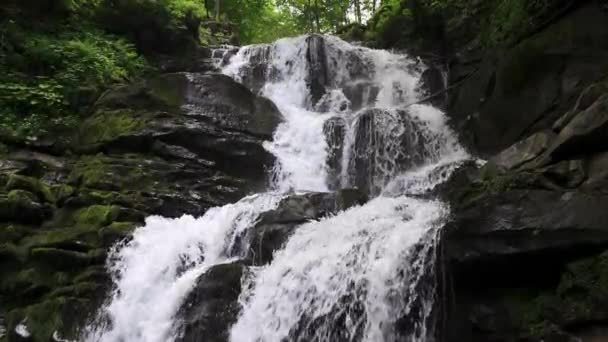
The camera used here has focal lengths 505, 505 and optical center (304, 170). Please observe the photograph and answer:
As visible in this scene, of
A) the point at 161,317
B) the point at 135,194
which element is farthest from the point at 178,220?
the point at 161,317

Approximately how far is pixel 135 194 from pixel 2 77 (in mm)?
5502

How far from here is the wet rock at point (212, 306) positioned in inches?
307

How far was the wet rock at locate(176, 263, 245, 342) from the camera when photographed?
7793mm

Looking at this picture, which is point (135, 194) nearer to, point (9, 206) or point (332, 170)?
point (9, 206)

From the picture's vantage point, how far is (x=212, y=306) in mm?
8008

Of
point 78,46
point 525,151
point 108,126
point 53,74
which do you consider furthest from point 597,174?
point 78,46

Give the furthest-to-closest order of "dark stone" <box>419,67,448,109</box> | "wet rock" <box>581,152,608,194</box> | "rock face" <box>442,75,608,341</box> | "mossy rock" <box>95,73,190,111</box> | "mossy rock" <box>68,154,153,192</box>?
1. "dark stone" <box>419,67,448,109</box>
2. "mossy rock" <box>95,73,190,111</box>
3. "mossy rock" <box>68,154,153,192</box>
4. "wet rock" <box>581,152,608,194</box>
5. "rock face" <box>442,75,608,341</box>

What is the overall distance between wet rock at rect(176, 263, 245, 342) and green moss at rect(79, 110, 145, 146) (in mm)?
5417

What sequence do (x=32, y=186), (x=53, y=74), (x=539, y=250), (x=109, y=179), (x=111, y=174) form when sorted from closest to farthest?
(x=539, y=250) → (x=32, y=186) → (x=109, y=179) → (x=111, y=174) → (x=53, y=74)

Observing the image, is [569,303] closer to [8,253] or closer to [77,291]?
[77,291]

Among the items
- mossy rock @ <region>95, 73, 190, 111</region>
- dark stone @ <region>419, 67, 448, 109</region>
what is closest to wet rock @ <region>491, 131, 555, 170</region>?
dark stone @ <region>419, 67, 448, 109</region>

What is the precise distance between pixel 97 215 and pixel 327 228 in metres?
5.04

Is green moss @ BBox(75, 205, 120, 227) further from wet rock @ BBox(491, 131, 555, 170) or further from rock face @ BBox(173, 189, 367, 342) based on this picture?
wet rock @ BBox(491, 131, 555, 170)

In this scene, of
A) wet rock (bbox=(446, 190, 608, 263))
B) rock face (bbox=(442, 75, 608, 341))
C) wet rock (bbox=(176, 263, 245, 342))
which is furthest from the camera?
wet rock (bbox=(176, 263, 245, 342))
